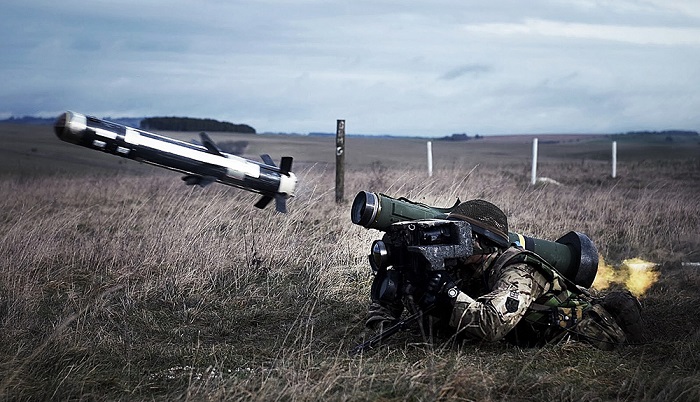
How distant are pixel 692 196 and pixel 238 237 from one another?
38.6ft

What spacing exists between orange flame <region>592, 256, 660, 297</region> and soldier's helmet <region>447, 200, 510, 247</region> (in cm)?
293

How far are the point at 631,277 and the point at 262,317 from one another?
160 inches

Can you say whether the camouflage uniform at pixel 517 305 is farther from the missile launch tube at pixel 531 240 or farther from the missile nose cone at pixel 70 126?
the missile nose cone at pixel 70 126

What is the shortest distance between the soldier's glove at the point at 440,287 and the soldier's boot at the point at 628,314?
146 cm

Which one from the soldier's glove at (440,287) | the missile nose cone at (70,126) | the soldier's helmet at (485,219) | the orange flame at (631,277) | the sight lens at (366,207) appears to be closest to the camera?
the soldier's glove at (440,287)

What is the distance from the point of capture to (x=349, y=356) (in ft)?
16.3

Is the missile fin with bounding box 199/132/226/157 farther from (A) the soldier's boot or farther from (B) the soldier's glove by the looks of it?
(A) the soldier's boot

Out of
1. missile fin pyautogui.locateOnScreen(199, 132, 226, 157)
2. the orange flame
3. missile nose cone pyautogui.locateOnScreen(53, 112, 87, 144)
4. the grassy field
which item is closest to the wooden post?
the grassy field

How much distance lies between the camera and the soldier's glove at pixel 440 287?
16.0 ft

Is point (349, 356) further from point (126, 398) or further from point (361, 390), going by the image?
point (126, 398)

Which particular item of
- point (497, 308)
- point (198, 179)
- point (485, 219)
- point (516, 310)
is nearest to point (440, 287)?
point (497, 308)

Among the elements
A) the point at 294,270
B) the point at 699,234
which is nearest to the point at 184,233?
the point at 294,270

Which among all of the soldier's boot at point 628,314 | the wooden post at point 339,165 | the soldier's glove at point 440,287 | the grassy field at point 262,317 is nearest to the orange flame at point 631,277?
the grassy field at point 262,317

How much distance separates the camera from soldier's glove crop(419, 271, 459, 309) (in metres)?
4.89
